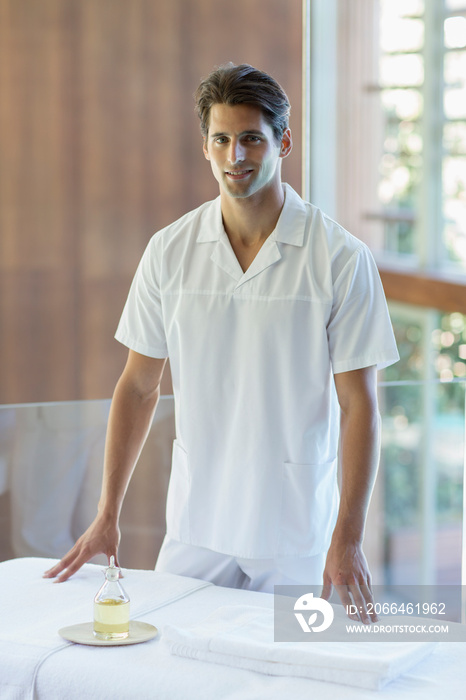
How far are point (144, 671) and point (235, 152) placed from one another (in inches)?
33.0

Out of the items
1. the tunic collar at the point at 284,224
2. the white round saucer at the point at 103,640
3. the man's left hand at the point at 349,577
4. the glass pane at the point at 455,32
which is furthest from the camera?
the glass pane at the point at 455,32

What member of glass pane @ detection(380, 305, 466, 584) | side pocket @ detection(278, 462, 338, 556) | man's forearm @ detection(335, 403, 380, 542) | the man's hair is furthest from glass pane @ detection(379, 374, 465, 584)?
the man's hair

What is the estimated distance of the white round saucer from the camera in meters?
1.16

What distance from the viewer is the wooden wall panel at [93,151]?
2979 mm

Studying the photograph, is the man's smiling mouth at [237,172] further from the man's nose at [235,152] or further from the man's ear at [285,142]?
the man's ear at [285,142]

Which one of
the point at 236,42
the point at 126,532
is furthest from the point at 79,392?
the point at 236,42

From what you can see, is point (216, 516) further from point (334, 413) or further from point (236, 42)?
point (236, 42)

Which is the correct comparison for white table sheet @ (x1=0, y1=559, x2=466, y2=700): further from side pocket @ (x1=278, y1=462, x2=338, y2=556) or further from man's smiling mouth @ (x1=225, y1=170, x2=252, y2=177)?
man's smiling mouth @ (x1=225, y1=170, x2=252, y2=177)

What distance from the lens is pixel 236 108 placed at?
148 cm

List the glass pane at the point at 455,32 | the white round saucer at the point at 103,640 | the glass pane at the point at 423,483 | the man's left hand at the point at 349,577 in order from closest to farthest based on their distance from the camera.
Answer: the white round saucer at the point at 103,640 < the man's left hand at the point at 349,577 < the glass pane at the point at 423,483 < the glass pane at the point at 455,32

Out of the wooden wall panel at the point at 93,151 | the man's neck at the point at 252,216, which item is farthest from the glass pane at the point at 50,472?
the man's neck at the point at 252,216

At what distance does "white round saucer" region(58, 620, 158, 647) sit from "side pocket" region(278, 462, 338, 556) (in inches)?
15.0

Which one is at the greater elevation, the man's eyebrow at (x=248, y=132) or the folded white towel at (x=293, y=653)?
the man's eyebrow at (x=248, y=132)

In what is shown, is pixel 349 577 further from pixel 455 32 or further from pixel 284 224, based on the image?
pixel 455 32
